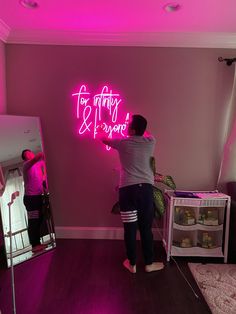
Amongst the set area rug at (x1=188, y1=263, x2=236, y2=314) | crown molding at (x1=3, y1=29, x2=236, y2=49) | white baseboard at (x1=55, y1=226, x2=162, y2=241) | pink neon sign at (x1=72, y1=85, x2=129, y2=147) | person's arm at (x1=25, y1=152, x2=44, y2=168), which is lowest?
area rug at (x1=188, y1=263, x2=236, y2=314)

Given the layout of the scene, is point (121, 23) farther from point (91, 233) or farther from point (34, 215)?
point (91, 233)

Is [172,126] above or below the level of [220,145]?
above

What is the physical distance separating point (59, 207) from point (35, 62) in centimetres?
174

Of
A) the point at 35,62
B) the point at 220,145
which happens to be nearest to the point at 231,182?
the point at 220,145

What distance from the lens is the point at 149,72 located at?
3305 millimetres

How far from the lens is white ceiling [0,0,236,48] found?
252 centimetres

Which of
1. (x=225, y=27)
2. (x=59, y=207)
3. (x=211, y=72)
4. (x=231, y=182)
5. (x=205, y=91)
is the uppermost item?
(x=225, y=27)

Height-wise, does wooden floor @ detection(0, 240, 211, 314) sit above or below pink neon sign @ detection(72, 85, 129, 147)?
below

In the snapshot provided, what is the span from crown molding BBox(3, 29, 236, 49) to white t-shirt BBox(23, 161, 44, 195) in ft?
4.65

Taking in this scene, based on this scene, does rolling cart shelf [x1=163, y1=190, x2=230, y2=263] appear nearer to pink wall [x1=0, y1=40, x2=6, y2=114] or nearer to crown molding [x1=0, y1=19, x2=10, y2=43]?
pink wall [x1=0, y1=40, x2=6, y2=114]

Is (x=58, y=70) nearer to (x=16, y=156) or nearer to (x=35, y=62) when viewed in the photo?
(x=35, y=62)

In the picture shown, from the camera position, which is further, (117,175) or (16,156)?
(117,175)

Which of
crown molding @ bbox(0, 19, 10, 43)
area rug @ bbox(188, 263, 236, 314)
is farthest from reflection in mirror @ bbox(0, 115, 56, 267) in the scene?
area rug @ bbox(188, 263, 236, 314)

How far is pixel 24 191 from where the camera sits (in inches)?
117
